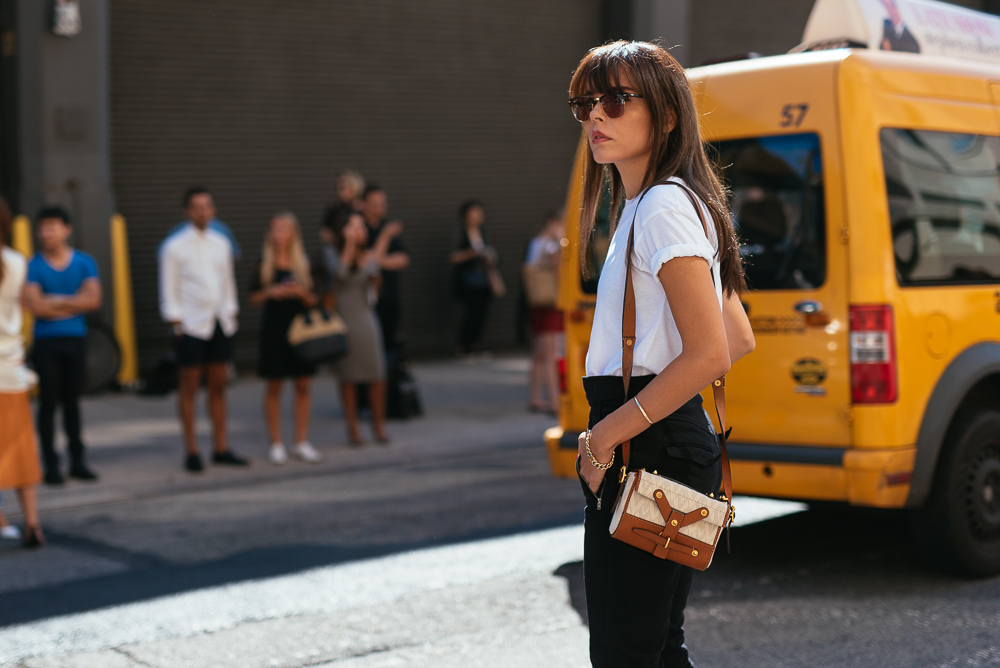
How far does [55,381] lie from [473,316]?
7.48 meters

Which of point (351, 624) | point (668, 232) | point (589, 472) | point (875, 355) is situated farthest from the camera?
point (875, 355)

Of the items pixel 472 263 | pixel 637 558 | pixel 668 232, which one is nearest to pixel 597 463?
pixel 637 558

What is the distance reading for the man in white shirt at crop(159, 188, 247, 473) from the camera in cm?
854

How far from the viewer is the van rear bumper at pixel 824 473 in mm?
4945

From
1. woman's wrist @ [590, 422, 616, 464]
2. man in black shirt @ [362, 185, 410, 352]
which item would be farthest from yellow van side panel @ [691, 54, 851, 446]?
man in black shirt @ [362, 185, 410, 352]

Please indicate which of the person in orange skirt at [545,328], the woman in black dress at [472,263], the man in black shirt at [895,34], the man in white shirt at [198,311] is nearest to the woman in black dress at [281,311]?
the man in white shirt at [198,311]

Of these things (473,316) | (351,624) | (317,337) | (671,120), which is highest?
(671,120)

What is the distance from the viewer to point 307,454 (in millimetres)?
8844

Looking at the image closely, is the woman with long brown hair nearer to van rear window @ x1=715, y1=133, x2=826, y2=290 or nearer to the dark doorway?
van rear window @ x1=715, y1=133, x2=826, y2=290

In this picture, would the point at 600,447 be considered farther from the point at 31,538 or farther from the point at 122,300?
the point at 122,300

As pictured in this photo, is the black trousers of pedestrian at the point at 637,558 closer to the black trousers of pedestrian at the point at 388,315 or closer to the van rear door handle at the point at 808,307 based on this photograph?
the van rear door handle at the point at 808,307

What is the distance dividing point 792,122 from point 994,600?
7.37 ft

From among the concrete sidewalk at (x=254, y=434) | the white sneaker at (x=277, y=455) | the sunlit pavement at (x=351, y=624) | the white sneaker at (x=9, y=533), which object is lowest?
the concrete sidewalk at (x=254, y=434)

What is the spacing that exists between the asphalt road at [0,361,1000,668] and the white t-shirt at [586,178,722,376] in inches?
81.3
